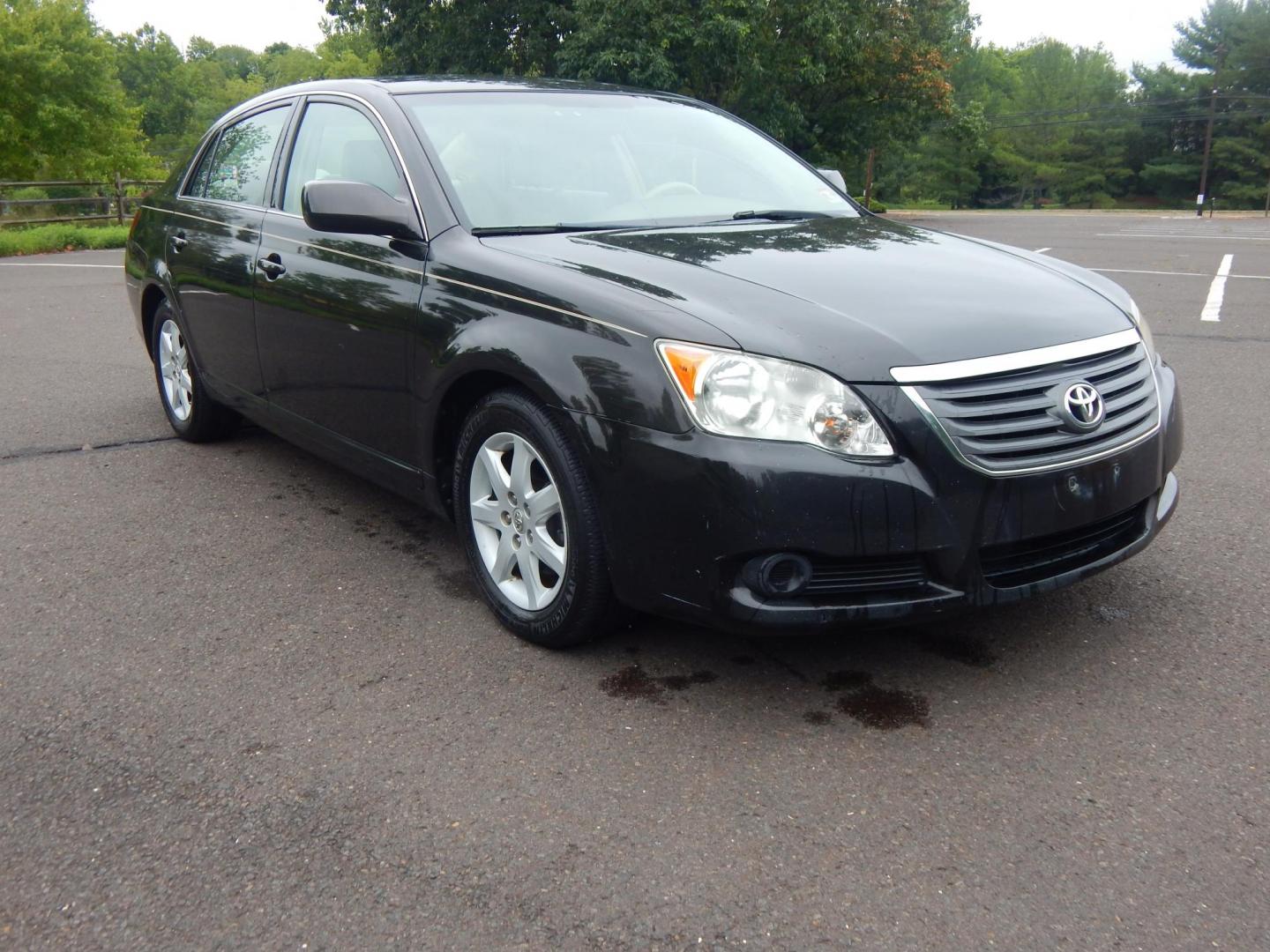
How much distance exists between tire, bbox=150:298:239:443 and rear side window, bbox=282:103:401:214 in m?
1.21

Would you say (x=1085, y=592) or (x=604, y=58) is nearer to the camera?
(x=1085, y=592)

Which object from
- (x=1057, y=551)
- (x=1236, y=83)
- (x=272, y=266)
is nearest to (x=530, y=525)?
(x=1057, y=551)

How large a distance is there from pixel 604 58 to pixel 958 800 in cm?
2591

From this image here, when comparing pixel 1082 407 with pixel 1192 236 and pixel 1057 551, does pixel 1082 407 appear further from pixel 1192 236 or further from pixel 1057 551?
pixel 1192 236

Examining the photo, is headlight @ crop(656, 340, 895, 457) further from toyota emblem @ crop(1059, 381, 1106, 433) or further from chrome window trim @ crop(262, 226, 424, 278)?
chrome window trim @ crop(262, 226, 424, 278)

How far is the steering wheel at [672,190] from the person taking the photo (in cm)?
392

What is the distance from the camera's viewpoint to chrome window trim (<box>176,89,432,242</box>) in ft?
11.8

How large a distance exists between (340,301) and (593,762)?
74.3 inches

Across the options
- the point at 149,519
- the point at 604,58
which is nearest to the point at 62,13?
the point at 604,58

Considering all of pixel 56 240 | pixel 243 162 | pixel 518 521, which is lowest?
pixel 56 240

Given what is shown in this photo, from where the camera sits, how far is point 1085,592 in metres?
3.57

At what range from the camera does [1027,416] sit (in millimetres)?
2783

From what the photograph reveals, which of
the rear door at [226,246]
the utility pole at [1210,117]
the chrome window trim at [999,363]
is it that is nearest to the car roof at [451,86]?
the rear door at [226,246]

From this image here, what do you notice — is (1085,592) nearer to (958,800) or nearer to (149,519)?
(958,800)
